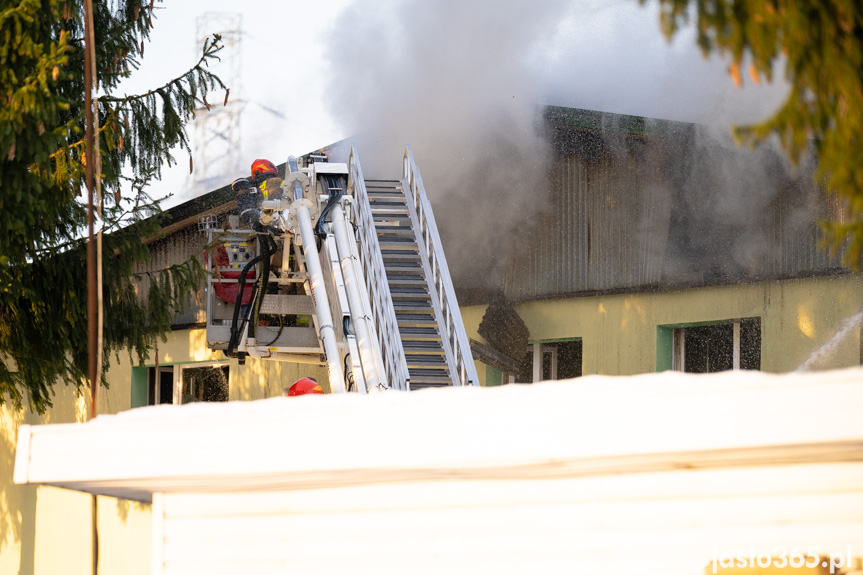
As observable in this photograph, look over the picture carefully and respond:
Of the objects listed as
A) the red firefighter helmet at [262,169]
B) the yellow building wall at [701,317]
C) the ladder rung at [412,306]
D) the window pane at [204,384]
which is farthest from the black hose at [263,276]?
the window pane at [204,384]

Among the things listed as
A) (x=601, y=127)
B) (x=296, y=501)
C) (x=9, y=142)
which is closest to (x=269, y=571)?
(x=296, y=501)

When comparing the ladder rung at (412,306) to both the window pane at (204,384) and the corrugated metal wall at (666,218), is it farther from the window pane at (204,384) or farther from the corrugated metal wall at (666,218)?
the window pane at (204,384)

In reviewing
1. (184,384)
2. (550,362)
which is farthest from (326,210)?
(184,384)

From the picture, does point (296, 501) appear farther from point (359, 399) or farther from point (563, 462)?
point (563, 462)

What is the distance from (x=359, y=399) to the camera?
3982 millimetres

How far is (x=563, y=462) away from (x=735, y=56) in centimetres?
151

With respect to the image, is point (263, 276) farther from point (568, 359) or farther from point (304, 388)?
point (568, 359)

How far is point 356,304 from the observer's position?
856 centimetres

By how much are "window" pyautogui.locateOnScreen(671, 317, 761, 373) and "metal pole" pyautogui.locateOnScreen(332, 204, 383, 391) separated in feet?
13.7

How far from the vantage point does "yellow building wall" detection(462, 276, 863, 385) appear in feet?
31.8

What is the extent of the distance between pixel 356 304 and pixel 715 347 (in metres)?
4.73

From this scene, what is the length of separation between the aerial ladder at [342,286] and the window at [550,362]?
2483 mm

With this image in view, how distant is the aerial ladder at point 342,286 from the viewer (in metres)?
8.64

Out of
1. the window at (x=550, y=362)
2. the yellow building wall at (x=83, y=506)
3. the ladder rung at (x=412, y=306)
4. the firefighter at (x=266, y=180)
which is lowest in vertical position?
the yellow building wall at (x=83, y=506)
